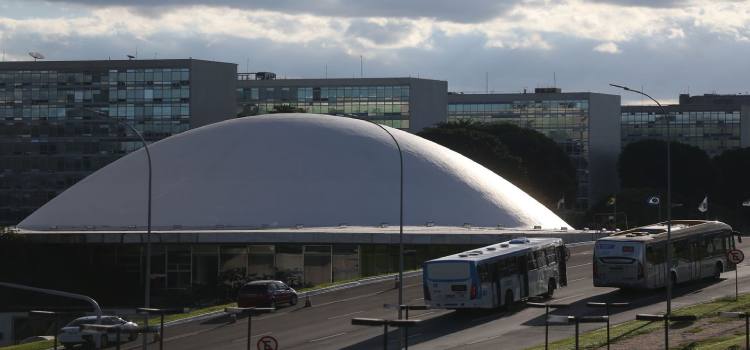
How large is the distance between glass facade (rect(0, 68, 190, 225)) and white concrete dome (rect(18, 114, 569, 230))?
165 feet

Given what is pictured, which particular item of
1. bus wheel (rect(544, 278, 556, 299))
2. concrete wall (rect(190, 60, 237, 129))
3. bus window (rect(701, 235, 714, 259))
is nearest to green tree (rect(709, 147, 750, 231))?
concrete wall (rect(190, 60, 237, 129))

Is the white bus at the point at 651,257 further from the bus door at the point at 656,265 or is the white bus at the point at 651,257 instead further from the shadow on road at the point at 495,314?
the shadow on road at the point at 495,314

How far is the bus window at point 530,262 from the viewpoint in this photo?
57.5m

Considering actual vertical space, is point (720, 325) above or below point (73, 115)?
below

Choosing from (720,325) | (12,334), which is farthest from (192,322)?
(720,325)

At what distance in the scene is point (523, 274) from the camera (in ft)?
188

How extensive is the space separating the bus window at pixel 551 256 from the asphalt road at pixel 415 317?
180 cm

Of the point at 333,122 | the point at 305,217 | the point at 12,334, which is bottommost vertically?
the point at 12,334

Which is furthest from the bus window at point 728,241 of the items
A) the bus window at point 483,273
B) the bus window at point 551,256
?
the bus window at point 483,273

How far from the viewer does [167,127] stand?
157 m

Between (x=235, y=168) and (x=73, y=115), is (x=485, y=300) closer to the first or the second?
(x=235, y=168)

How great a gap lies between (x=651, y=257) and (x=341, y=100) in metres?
126

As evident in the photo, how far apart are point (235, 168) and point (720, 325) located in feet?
187

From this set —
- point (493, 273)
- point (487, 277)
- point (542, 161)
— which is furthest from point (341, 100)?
point (487, 277)
